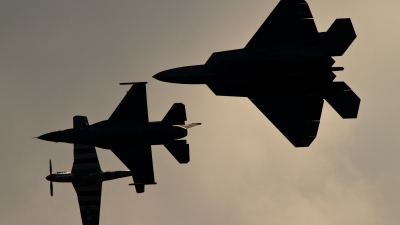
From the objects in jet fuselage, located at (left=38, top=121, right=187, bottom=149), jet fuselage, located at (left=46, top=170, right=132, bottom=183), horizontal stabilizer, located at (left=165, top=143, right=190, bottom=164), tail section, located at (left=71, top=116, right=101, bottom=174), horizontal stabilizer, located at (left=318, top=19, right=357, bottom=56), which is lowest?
jet fuselage, located at (left=46, top=170, right=132, bottom=183)

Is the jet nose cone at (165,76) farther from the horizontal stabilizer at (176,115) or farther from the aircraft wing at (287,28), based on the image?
the aircraft wing at (287,28)

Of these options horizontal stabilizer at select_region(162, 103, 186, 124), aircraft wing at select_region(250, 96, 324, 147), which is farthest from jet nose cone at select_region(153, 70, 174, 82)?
aircraft wing at select_region(250, 96, 324, 147)

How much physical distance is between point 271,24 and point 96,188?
2136 cm

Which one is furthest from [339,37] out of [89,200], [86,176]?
[89,200]

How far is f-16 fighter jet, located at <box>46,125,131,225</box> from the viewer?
194 feet

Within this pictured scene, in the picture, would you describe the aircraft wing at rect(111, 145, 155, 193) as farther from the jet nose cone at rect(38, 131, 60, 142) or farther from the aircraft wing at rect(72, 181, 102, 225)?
the aircraft wing at rect(72, 181, 102, 225)

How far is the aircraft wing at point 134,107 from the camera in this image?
51938mm

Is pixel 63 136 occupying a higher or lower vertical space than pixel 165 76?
lower

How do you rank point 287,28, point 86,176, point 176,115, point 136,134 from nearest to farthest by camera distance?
point 287,28 < point 136,134 < point 176,115 < point 86,176

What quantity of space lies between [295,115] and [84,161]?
19062mm

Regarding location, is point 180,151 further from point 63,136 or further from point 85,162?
point 85,162

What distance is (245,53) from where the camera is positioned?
47125 millimetres

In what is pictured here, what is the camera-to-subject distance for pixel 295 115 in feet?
162

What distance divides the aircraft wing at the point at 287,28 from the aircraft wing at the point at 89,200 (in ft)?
65.3
